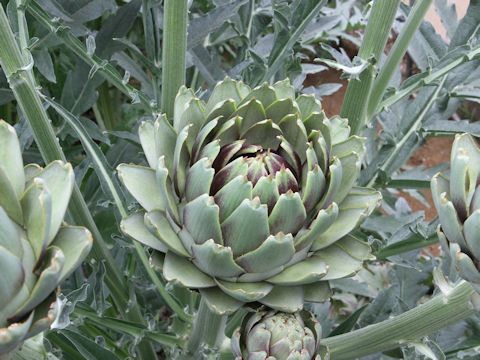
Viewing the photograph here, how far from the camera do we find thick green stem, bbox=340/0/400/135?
2.22 ft

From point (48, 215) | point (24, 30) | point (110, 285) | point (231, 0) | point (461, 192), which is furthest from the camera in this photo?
point (231, 0)

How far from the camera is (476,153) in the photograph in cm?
56

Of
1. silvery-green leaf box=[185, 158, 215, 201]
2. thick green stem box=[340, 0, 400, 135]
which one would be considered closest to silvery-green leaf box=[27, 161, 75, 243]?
silvery-green leaf box=[185, 158, 215, 201]

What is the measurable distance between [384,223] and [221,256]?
58 cm

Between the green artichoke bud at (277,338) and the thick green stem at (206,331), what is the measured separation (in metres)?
0.09

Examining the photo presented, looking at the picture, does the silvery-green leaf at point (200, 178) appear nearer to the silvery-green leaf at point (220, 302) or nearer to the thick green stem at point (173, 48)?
the silvery-green leaf at point (220, 302)

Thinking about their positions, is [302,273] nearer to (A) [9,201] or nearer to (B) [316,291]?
(B) [316,291]

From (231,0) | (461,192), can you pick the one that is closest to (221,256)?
(461,192)

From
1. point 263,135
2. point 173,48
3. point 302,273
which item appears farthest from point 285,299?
point 173,48

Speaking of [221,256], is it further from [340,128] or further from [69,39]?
[69,39]

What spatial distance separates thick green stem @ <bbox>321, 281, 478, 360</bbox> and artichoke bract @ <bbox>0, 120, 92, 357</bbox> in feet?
0.93

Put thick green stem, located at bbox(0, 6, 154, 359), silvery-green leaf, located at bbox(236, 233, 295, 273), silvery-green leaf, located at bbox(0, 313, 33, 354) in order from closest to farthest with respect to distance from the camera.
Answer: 1. silvery-green leaf, located at bbox(0, 313, 33, 354)
2. silvery-green leaf, located at bbox(236, 233, 295, 273)
3. thick green stem, located at bbox(0, 6, 154, 359)

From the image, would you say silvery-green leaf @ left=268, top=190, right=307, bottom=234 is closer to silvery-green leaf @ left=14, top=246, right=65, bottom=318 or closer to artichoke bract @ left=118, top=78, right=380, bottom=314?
artichoke bract @ left=118, top=78, right=380, bottom=314

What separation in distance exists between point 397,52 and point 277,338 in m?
0.35
